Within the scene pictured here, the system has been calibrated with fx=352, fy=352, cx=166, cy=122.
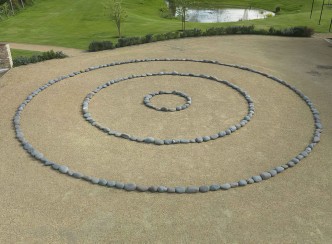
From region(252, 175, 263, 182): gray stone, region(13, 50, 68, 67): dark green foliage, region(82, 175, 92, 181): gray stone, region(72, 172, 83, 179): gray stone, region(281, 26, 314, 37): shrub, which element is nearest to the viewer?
region(252, 175, 263, 182): gray stone

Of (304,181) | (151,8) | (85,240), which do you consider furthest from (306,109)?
(151,8)

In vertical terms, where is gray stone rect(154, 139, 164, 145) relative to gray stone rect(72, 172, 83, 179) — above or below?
above

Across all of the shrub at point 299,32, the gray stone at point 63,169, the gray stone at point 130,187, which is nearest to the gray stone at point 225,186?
the gray stone at point 130,187

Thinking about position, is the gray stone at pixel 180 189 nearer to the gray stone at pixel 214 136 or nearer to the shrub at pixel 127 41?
the gray stone at pixel 214 136

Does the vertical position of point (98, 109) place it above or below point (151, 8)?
below

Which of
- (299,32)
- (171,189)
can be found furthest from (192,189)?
(299,32)

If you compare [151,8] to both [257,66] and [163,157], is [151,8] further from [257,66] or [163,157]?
[163,157]

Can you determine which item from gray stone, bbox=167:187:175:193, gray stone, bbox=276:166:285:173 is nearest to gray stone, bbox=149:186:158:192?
gray stone, bbox=167:187:175:193

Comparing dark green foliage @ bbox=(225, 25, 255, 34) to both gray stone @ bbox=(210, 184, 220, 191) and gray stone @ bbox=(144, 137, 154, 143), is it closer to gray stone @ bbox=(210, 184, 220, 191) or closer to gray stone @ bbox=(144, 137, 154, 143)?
gray stone @ bbox=(144, 137, 154, 143)
